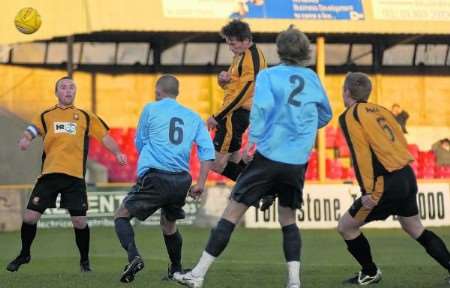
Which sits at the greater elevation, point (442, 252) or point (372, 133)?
point (372, 133)

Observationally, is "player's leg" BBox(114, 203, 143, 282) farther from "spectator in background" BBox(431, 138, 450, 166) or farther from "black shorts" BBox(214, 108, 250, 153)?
"spectator in background" BBox(431, 138, 450, 166)

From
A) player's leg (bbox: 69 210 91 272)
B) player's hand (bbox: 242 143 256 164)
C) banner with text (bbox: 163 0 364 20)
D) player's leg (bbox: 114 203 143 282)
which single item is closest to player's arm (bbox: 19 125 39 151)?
player's leg (bbox: 69 210 91 272)

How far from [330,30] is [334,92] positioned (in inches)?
353

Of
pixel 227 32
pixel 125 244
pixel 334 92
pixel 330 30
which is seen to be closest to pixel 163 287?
pixel 125 244

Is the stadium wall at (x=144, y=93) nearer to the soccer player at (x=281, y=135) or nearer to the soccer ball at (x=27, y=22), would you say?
the soccer ball at (x=27, y=22)

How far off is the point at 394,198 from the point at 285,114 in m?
1.54

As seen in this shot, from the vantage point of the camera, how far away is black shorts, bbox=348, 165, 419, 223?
9.45 metres

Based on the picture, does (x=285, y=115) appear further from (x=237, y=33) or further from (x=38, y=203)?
(x=38, y=203)

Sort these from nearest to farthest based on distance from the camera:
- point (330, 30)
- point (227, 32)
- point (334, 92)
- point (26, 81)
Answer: point (227, 32), point (330, 30), point (26, 81), point (334, 92)

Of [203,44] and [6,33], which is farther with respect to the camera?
[203,44]

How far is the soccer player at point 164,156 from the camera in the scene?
9820 millimetres

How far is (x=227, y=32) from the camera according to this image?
11156 mm

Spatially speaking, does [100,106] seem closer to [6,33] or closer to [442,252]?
[6,33]

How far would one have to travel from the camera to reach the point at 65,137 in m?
11.4
